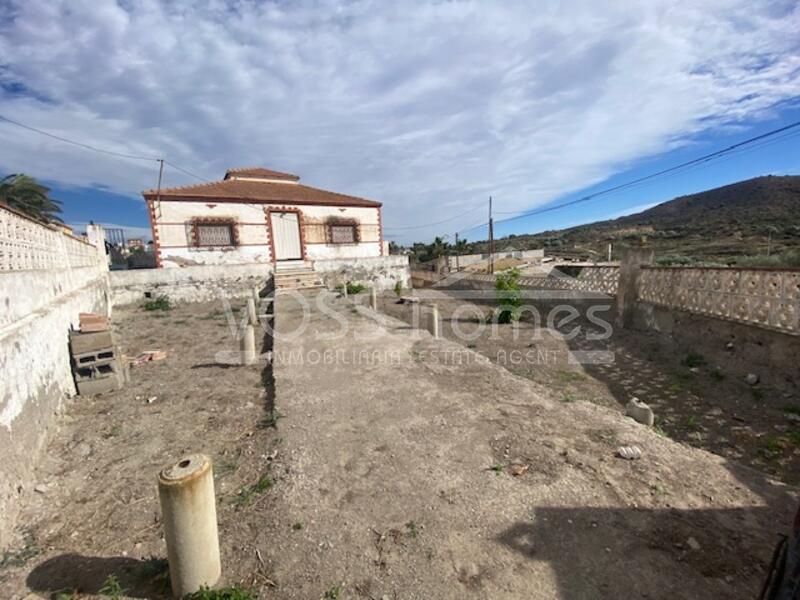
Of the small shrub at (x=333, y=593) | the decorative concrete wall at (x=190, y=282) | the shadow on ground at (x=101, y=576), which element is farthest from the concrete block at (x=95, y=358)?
the decorative concrete wall at (x=190, y=282)

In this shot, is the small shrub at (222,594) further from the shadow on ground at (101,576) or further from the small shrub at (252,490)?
the small shrub at (252,490)

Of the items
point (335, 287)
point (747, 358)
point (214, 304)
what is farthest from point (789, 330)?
point (214, 304)

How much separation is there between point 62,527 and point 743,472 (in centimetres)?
567

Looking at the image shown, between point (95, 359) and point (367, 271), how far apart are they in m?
13.4

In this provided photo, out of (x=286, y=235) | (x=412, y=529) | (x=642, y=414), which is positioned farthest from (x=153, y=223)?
(x=642, y=414)

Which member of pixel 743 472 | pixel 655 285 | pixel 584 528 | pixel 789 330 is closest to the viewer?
pixel 584 528

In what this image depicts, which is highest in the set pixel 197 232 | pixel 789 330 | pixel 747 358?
pixel 197 232

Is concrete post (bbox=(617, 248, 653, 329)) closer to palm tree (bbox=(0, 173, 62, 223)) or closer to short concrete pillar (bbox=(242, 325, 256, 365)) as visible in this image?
short concrete pillar (bbox=(242, 325, 256, 365))

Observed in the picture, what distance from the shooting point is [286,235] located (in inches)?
670

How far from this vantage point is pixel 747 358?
20.9 feet

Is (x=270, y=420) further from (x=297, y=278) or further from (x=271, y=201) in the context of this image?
(x=271, y=201)

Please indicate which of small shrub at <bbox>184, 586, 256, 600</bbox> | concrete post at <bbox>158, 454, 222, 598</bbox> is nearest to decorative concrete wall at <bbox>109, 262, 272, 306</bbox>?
concrete post at <bbox>158, 454, 222, 598</bbox>

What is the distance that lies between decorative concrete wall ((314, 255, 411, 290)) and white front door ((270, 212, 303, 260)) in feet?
5.02

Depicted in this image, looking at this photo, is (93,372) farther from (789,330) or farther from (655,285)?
(655,285)
